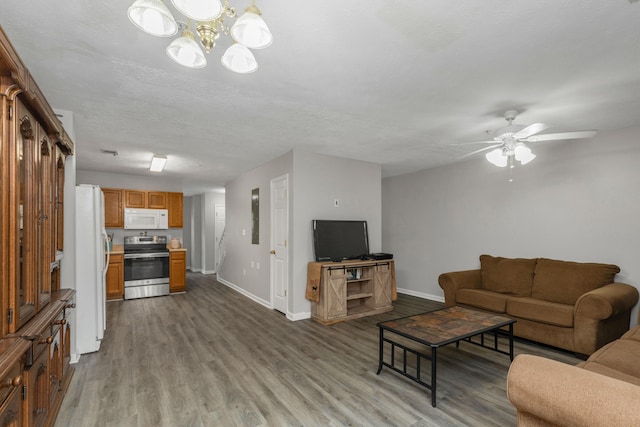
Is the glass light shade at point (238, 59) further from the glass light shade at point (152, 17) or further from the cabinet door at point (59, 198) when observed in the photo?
the cabinet door at point (59, 198)

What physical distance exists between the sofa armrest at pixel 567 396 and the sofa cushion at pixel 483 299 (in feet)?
8.79

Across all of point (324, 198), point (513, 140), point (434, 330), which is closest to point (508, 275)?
point (513, 140)

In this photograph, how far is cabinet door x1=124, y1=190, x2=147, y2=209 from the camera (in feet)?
21.5

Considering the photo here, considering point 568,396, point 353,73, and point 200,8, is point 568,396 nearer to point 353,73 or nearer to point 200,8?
point 200,8

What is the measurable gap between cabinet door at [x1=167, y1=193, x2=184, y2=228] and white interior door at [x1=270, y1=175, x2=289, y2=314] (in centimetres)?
309

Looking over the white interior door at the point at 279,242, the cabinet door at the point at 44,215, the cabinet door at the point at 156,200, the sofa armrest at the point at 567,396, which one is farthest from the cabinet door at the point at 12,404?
the cabinet door at the point at 156,200

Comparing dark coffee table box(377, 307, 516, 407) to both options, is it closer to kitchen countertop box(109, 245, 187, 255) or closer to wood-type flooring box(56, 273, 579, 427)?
wood-type flooring box(56, 273, 579, 427)

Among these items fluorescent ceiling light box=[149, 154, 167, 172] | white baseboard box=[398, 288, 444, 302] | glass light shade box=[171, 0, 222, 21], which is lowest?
white baseboard box=[398, 288, 444, 302]

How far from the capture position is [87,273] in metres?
3.44

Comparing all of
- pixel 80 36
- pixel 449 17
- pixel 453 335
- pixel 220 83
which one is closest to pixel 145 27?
pixel 80 36

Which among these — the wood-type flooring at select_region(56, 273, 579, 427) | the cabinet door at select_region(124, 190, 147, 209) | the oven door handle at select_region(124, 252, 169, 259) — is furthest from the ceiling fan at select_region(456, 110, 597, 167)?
the cabinet door at select_region(124, 190, 147, 209)

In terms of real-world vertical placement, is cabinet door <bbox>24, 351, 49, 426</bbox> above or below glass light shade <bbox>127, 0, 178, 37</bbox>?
below

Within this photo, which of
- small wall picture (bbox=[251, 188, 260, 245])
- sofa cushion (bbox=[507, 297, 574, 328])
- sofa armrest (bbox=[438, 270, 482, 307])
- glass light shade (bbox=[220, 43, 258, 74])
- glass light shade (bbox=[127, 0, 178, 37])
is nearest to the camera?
glass light shade (bbox=[127, 0, 178, 37])

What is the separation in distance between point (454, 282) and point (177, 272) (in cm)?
528
